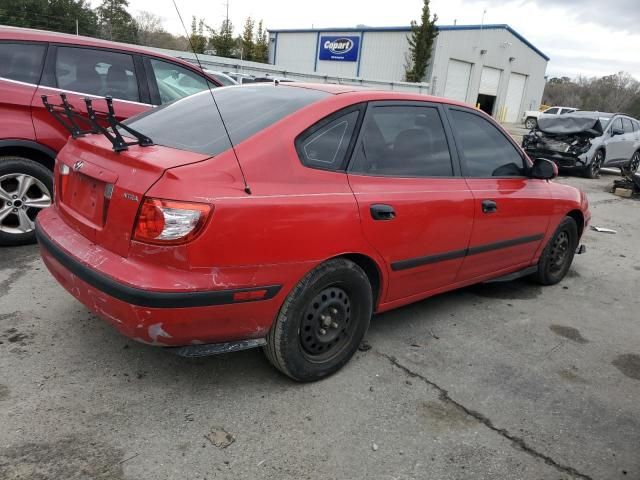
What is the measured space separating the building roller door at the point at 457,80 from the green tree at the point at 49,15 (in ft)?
81.4

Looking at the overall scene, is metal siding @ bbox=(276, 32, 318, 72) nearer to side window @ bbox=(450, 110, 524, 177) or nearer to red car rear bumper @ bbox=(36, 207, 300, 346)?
side window @ bbox=(450, 110, 524, 177)

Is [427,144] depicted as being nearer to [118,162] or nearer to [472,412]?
[472,412]

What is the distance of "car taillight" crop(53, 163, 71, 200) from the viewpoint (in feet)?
9.77

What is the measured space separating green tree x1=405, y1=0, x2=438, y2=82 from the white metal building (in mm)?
620

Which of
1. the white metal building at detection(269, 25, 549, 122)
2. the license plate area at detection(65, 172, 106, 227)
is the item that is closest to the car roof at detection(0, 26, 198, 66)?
the license plate area at detection(65, 172, 106, 227)

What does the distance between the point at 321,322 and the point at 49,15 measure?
1568 inches

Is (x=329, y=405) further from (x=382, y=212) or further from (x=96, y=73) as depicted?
(x=96, y=73)

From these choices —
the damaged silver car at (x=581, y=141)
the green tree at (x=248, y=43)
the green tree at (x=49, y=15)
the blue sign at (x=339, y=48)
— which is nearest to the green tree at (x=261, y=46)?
the green tree at (x=248, y=43)

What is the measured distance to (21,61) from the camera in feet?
14.5

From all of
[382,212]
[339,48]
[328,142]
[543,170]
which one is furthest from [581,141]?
[339,48]

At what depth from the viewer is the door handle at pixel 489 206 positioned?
3.66 m

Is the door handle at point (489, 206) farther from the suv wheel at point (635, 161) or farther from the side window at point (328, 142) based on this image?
the suv wheel at point (635, 161)

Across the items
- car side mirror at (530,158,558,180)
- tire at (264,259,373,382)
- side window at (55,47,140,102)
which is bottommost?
tire at (264,259,373,382)

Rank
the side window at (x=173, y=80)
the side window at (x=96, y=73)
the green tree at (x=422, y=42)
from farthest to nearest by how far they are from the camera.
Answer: the green tree at (x=422, y=42), the side window at (x=173, y=80), the side window at (x=96, y=73)
